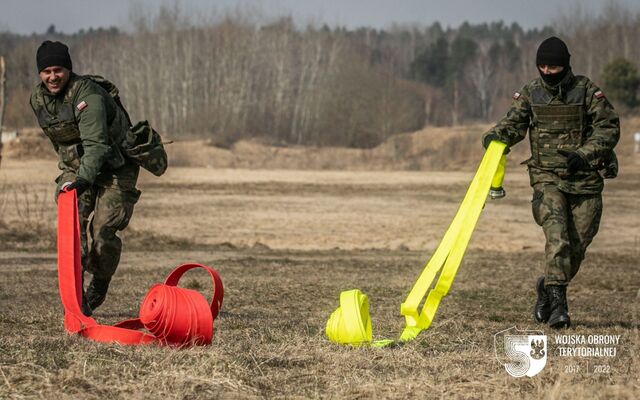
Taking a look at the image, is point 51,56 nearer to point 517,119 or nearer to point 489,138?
point 489,138

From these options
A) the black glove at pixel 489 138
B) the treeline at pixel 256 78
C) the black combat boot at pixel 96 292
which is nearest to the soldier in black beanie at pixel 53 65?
the black combat boot at pixel 96 292

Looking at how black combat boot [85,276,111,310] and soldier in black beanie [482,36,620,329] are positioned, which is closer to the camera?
soldier in black beanie [482,36,620,329]

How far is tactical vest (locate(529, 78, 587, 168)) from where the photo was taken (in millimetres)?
8297

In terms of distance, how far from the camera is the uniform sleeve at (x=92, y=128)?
25.3 ft

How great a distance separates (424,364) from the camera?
5980mm

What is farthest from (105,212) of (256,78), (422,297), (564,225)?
(256,78)

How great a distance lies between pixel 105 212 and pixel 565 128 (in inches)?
141

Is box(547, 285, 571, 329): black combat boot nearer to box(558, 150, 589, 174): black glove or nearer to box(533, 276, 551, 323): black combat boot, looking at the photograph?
box(533, 276, 551, 323): black combat boot

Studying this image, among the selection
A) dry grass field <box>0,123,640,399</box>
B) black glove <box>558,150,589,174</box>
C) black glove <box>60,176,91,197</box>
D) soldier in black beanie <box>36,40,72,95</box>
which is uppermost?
soldier in black beanie <box>36,40,72,95</box>

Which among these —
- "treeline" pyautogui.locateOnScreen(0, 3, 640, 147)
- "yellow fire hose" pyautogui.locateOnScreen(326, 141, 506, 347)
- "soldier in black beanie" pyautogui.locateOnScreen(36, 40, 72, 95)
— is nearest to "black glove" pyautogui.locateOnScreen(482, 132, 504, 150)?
"yellow fire hose" pyautogui.locateOnScreen(326, 141, 506, 347)

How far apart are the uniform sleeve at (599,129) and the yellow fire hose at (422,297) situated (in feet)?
3.49

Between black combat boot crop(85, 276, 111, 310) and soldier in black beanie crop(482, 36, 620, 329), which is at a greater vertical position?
soldier in black beanie crop(482, 36, 620, 329)

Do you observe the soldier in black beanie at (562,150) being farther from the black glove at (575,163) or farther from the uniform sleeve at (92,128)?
the uniform sleeve at (92,128)

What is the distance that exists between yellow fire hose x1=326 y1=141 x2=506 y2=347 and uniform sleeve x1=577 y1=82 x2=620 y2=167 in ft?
3.49
